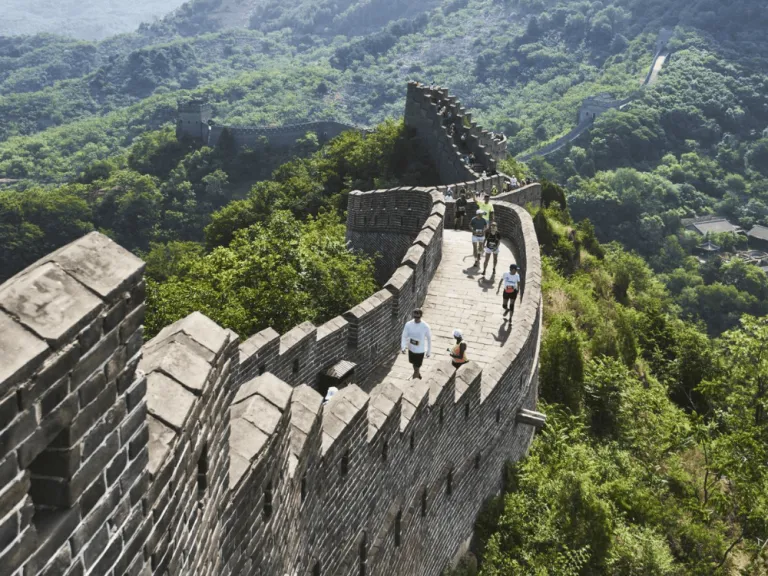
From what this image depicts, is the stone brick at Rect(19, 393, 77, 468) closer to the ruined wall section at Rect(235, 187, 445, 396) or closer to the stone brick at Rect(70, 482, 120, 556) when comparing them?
the stone brick at Rect(70, 482, 120, 556)

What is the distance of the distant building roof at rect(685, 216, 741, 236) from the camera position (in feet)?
284

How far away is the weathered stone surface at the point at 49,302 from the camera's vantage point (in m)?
2.25

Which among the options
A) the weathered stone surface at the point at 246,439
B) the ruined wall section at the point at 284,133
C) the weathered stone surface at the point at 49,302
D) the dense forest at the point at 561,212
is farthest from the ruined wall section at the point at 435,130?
the ruined wall section at the point at 284,133

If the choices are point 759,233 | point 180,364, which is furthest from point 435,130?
point 759,233

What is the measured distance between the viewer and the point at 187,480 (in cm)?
338

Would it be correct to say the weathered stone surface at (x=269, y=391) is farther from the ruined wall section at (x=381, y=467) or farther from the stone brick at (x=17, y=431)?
the stone brick at (x=17, y=431)

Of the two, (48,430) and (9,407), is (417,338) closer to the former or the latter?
(48,430)

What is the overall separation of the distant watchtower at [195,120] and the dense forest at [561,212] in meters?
1.62

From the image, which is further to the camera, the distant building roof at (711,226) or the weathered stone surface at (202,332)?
the distant building roof at (711,226)

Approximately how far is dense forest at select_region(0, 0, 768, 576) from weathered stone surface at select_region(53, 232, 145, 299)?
7.76 meters

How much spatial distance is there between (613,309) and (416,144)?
1201 cm

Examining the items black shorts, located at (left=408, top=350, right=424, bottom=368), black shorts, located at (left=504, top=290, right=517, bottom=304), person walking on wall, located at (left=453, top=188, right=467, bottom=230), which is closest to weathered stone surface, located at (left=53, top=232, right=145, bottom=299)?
black shorts, located at (left=408, top=350, right=424, bottom=368)

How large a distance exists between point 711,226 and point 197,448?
297 feet

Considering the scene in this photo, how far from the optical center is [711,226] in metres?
87.8
